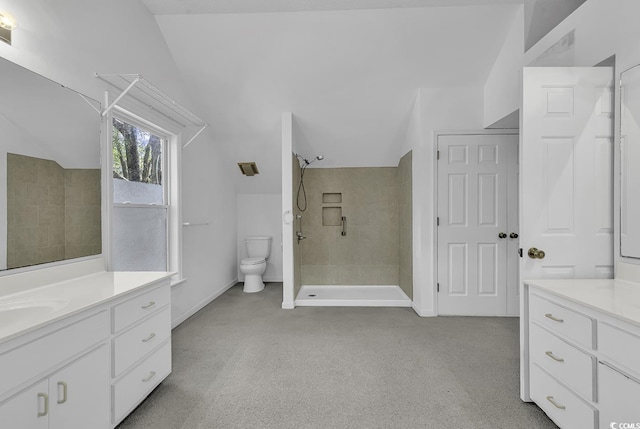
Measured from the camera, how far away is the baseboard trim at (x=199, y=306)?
9.99ft

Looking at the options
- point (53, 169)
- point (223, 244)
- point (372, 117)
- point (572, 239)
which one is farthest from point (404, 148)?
point (53, 169)

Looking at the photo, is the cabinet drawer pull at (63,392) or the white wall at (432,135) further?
the white wall at (432,135)

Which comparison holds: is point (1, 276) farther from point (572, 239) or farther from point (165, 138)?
point (572, 239)

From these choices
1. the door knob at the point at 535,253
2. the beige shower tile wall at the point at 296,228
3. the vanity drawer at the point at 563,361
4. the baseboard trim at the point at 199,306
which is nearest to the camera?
the vanity drawer at the point at 563,361

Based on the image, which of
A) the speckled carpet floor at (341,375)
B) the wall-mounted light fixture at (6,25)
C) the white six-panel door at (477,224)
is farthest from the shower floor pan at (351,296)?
the wall-mounted light fixture at (6,25)

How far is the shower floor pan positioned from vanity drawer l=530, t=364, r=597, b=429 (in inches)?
80.0

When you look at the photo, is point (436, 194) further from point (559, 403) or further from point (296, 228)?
point (559, 403)

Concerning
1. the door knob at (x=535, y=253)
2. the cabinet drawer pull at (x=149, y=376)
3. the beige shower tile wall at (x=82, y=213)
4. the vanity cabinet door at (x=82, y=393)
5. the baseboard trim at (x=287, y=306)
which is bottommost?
the baseboard trim at (x=287, y=306)

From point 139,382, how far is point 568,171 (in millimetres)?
2718

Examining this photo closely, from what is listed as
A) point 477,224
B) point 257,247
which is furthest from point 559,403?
point 257,247

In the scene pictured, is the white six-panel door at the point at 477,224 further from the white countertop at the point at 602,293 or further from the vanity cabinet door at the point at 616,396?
the vanity cabinet door at the point at 616,396

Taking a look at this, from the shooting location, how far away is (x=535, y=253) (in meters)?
1.79

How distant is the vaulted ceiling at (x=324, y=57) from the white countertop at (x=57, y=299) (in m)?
2.28

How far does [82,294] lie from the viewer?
4.97 feet
